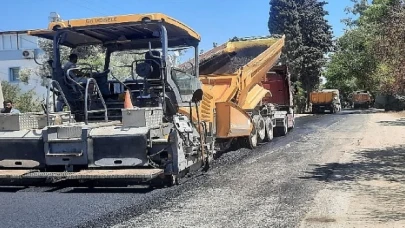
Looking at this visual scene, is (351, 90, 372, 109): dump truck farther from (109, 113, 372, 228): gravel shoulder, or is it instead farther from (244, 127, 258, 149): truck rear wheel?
(109, 113, 372, 228): gravel shoulder

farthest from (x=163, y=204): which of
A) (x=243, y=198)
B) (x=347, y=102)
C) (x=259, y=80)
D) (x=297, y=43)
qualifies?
(x=347, y=102)

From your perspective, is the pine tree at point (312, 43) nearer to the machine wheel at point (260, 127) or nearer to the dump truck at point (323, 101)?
the dump truck at point (323, 101)

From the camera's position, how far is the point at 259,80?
1414 centimetres

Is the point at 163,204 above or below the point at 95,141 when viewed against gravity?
below

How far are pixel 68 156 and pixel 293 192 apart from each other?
3195 millimetres

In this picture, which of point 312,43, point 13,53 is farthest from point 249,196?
point 312,43

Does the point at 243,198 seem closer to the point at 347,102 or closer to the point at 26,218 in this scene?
the point at 26,218

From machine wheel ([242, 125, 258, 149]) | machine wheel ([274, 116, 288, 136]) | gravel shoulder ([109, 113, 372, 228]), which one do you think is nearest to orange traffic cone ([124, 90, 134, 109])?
gravel shoulder ([109, 113, 372, 228])

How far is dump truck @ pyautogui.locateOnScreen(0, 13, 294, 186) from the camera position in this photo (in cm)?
732

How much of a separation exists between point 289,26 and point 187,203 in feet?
123

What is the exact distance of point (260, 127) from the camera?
45.1 ft

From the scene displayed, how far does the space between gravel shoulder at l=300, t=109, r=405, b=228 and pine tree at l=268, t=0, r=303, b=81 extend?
3041 centimetres

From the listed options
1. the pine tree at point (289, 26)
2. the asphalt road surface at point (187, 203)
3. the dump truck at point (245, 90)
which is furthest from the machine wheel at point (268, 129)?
the pine tree at point (289, 26)

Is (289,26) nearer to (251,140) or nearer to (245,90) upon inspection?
(245,90)
